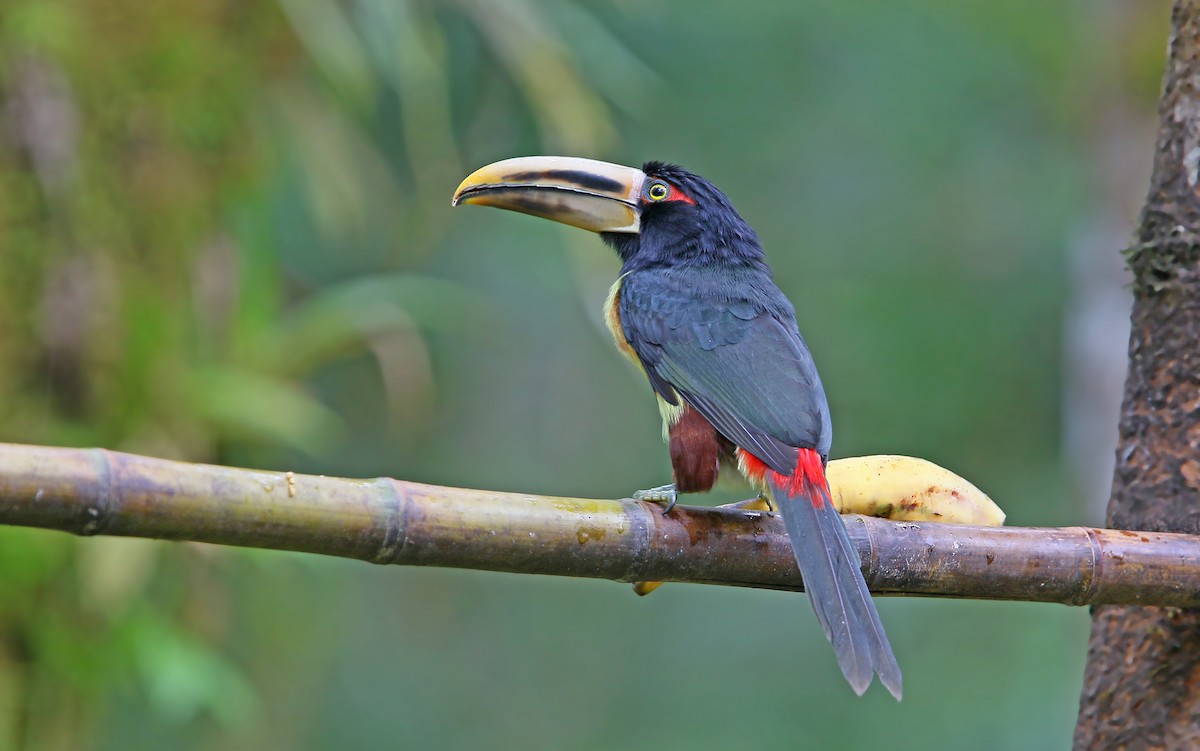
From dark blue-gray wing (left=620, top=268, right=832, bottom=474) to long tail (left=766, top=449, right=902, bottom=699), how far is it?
103 millimetres

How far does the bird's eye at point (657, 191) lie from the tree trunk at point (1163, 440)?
104 cm

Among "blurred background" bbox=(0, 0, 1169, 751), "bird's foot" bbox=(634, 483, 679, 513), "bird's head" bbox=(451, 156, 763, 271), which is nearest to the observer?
"bird's foot" bbox=(634, 483, 679, 513)

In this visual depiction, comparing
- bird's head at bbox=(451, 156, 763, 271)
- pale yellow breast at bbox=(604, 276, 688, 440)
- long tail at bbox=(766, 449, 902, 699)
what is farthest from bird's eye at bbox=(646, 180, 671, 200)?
long tail at bbox=(766, 449, 902, 699)

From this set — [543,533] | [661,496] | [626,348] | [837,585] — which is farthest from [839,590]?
[626,348]

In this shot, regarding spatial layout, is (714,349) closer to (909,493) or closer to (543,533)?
(909,493)

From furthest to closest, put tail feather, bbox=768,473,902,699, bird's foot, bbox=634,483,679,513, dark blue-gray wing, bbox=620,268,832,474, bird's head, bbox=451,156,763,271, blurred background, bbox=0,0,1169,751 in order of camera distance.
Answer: blurred background, bbox=0,0,1169,751
bird's head, bbox=451,156,763,271
dark blue-gray wing, bbox=620,268,832,474
bird's foot, bbox=634,483,679,513
tail feather, bbox=768,473,902,699

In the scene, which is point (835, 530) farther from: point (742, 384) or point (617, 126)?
point (617, 126)

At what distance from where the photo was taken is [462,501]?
5.90 ft

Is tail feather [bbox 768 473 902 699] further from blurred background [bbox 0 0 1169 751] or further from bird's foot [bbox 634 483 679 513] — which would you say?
blurred background [bbox 0 0 1169 751]

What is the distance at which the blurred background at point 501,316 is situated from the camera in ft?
12.8

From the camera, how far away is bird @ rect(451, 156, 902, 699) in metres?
2.12

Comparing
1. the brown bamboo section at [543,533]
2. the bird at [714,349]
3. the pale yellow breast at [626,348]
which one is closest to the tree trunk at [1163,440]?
the brown bamboo section at [543,533]

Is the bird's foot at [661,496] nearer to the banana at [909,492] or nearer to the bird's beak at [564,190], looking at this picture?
the banana at [909,492]

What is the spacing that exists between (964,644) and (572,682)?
2403 mm
